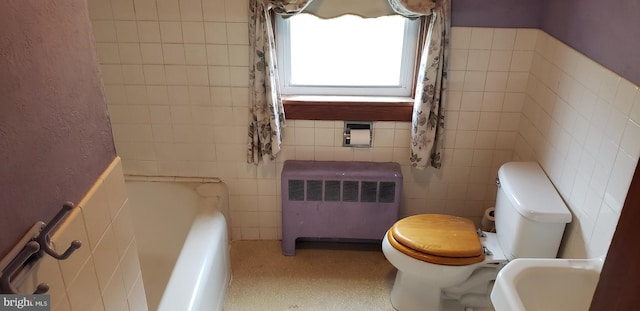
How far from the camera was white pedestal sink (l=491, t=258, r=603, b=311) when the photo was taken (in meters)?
1.59

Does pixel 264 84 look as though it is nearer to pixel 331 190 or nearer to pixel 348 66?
pixel 348 66

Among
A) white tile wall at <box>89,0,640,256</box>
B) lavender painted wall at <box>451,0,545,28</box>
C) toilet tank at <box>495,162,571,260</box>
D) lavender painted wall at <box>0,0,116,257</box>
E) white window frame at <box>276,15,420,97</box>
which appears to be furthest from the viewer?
white window frame at <box>276,15,420,97</box>

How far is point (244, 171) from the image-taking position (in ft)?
8.74

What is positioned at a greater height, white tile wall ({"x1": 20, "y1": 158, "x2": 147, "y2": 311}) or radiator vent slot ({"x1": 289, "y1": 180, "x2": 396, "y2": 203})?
white tile wall ({"x1": 20, "y1": 158, "x2": 147, "y2": 311})

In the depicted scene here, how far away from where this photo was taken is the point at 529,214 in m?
1.97

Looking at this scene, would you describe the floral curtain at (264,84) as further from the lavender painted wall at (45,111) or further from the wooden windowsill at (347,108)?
the lavender painted wall at (45,111)

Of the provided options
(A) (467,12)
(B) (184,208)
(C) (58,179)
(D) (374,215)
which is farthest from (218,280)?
(A) (467,12)

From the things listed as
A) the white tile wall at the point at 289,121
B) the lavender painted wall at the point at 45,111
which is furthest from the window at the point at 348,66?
the lavender painted wall at the point at 45,111

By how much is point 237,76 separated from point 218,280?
0.96m

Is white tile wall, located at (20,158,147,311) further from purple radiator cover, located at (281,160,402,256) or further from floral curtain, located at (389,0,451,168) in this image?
floral curtain, located at (389,0,451,168)

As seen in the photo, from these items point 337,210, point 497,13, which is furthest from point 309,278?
point 497,13

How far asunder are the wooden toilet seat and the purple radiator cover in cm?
28

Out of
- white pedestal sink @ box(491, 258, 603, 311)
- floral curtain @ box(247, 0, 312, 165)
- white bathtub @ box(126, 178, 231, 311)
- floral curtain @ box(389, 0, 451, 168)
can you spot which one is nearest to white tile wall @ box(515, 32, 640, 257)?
white pedestal sink @ box(491, 258, 603, 311)

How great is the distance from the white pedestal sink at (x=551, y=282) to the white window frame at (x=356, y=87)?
1.19 m
